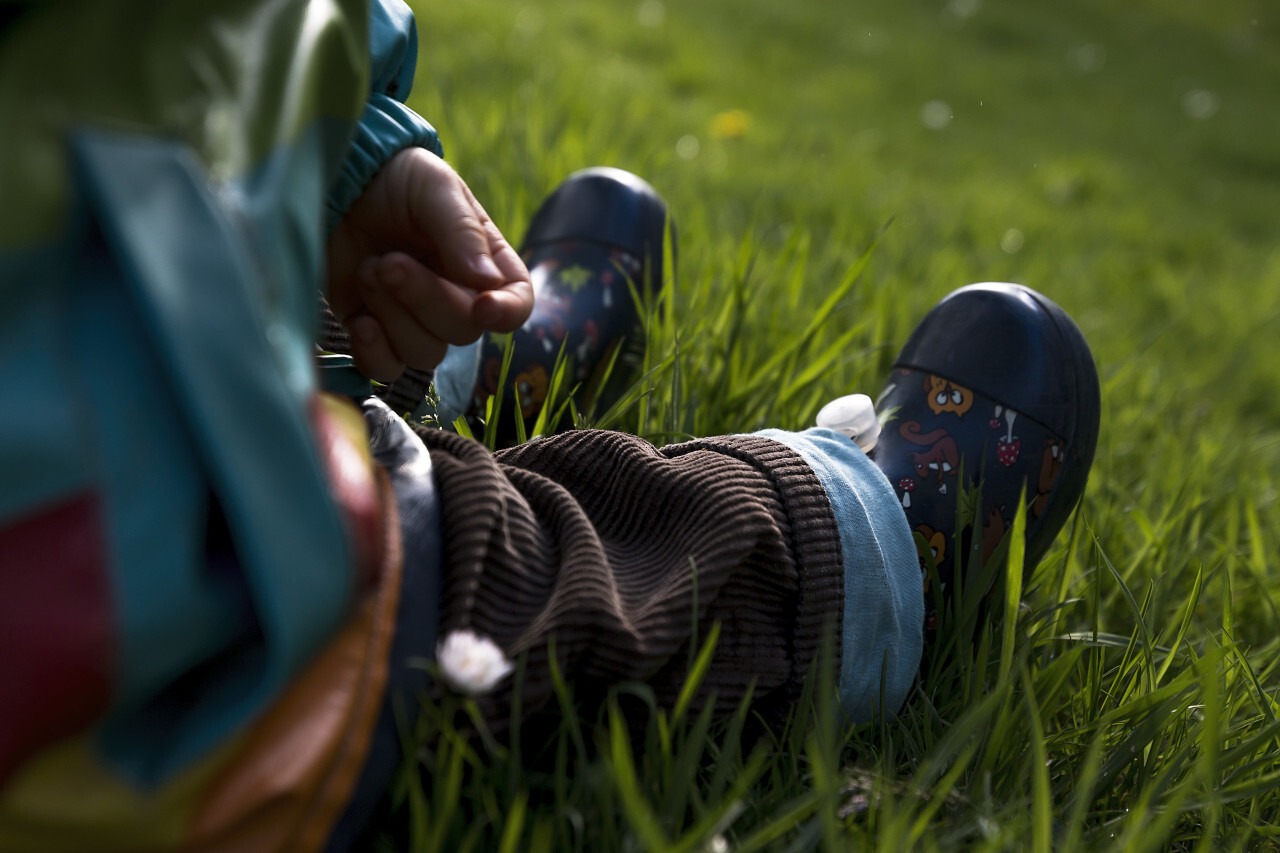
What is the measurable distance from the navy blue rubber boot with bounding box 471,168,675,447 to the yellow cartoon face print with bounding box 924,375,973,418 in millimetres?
316

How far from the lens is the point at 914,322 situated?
1516mm

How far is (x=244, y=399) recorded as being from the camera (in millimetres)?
440

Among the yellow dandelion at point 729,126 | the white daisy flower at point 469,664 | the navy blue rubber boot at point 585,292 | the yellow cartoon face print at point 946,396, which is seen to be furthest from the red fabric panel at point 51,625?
the yellow dandelion at point 729,126

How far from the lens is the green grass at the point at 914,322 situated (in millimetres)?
603

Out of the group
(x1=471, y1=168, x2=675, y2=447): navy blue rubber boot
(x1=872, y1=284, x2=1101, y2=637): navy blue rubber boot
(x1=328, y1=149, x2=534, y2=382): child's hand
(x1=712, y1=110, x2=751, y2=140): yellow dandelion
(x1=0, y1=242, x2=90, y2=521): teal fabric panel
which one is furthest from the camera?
(x1=712, y1=110, x2=751, y2=140): yellow dandelion

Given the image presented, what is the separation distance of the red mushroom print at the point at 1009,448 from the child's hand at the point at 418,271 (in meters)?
0.49

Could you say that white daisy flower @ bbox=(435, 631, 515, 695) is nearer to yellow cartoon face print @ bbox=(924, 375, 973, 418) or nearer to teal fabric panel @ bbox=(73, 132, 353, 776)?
teal fabric panel @ bbox=(73, 132, 353, 776)

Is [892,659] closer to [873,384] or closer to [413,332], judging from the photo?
[413,332]

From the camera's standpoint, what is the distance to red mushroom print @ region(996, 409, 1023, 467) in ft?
3.09

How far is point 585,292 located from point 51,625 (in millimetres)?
791

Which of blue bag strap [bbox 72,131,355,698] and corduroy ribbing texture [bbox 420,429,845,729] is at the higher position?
blue bag strap [bbox 72,131,355,698]

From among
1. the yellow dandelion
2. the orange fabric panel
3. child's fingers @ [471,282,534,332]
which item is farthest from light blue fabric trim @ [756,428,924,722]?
the yellow dandelion

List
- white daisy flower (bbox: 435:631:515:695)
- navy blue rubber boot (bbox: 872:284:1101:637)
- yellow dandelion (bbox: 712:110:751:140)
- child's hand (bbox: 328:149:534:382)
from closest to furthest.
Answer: white daisy flower (bbox: 435:631:515:695) → child's hand (bbox: 328:149:534:382) → navy blue rubber boot (bbox: 872:284:1101:637) → yellow dandelion (bbox: 712:110:751:140)

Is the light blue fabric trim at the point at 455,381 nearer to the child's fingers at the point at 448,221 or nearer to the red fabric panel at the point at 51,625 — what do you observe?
the child's fingers at the point at 448,221
